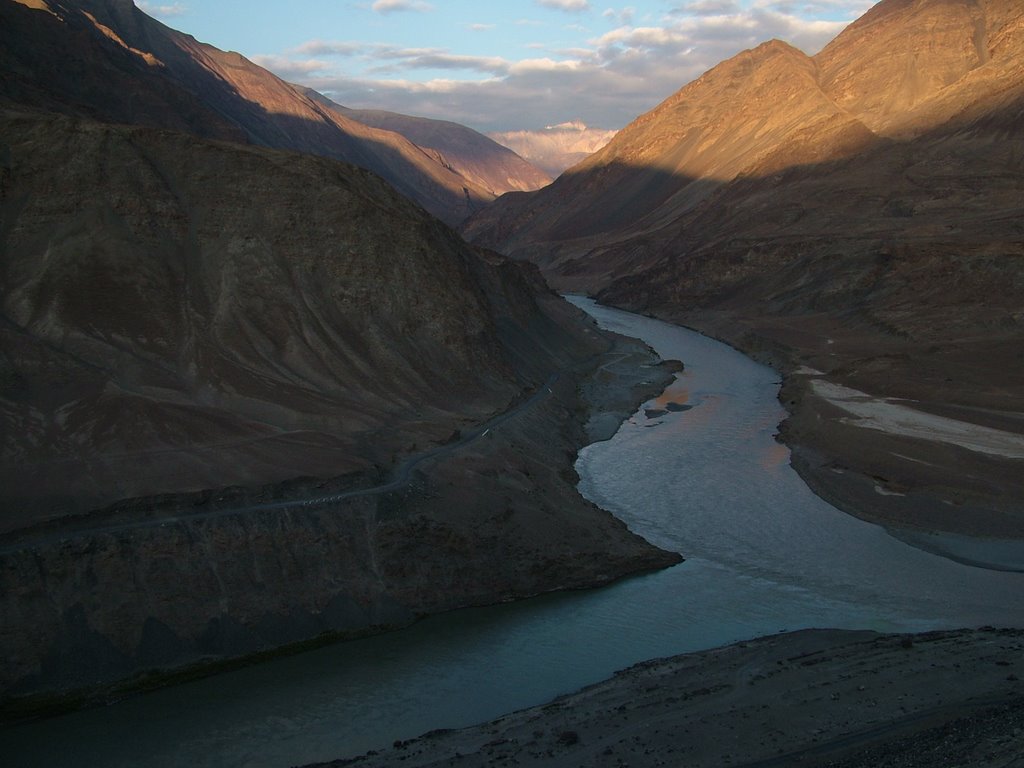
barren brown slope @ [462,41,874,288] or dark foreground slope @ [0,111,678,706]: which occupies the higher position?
barren brown slope @ [462,41,874,288]

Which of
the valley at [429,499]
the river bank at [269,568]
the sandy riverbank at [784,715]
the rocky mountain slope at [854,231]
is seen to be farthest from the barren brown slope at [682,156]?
the sandy riverbank at [784,715]

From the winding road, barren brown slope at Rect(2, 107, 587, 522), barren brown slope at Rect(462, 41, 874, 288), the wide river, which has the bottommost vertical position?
the wide river

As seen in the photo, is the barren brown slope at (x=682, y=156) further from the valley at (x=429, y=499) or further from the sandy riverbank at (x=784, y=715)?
the sandy riverbank at (x=784, y=715)

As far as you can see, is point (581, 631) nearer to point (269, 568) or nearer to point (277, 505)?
point (269, 568)

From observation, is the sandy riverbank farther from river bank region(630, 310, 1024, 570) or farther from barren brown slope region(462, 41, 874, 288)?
barren brown slope region(462, 41, 874, 288)

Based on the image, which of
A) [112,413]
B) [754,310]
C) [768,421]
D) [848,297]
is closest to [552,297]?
[754,310]

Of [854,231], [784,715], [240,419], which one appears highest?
[854,231]

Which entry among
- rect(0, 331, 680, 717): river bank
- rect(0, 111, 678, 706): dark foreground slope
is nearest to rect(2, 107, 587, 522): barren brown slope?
rect(0, 111, 678, 706): dark foreground slope

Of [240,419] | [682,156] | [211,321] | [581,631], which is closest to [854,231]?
[682,156]

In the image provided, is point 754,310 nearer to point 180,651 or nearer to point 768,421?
point 768,421
